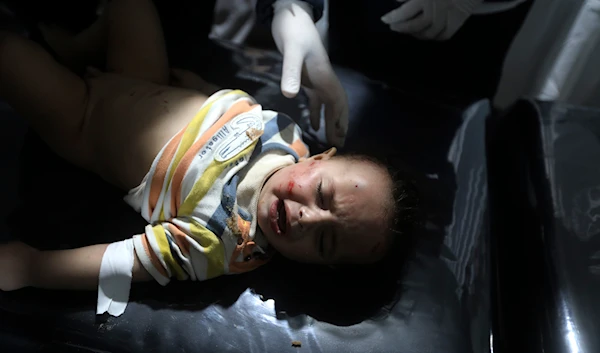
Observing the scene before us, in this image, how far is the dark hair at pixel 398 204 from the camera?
0.74 meters

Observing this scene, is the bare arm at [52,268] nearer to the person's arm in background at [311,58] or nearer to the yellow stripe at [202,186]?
the yellow stripe at [202,186]

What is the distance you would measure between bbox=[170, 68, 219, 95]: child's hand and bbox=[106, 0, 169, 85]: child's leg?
40mm

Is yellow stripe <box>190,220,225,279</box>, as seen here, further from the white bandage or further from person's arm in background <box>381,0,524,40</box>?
→ person's arm in background <box>381,0,524,40</box>

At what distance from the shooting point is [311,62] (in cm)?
87

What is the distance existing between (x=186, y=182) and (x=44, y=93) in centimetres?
29


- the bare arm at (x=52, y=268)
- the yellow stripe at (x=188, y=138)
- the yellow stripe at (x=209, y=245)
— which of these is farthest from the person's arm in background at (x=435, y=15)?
the bare arm at (x=52, y=268)

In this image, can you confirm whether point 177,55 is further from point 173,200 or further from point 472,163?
point 472,163

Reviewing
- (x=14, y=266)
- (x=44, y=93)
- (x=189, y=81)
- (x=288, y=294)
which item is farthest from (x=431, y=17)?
(x=14, y=266)

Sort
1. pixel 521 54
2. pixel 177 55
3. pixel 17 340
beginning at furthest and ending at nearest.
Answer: pixel 521 54 < pixel 177 55 < pixel 17 340

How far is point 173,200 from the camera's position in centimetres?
77

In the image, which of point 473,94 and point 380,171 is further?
point 473,94

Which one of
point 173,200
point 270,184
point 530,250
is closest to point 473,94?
point 530,250

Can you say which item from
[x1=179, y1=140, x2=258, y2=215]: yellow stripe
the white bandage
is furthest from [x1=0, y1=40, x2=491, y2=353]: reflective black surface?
[x1=179, y1=140, x2=258, y2=215]: yellow stripe

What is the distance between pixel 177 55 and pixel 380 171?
1.81 ft
